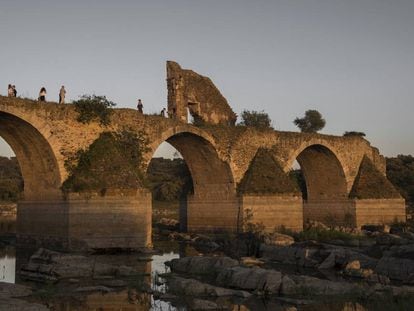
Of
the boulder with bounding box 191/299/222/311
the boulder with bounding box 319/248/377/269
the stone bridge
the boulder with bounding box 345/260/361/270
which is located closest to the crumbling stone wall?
the stone bridge

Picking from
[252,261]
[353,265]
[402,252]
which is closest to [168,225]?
[252,261]

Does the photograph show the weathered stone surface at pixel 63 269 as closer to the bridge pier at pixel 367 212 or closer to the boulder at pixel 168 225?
the boulder at pixel 168 225

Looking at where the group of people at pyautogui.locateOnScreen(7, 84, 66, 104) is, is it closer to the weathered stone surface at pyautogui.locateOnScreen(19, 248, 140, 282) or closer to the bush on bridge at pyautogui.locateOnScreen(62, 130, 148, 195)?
the bush on bridge at pyautogui.locateOnScreen(62, 130, 148, 195)

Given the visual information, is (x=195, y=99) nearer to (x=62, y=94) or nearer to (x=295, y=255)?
(x=62, y=94)

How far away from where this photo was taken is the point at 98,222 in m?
20.7

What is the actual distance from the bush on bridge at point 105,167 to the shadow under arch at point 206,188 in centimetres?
494

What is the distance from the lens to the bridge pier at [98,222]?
2059 centimetres

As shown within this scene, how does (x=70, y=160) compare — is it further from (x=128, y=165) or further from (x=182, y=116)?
(x=182, y=116)

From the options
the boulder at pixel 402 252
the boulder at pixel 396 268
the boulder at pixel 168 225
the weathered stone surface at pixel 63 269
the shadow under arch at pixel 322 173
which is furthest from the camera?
the shadow under arch at pixel 322 173

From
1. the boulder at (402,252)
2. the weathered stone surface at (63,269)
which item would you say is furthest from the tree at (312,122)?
the weathered stone surface at (63,269)

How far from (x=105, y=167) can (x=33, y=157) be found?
3303 millimetres

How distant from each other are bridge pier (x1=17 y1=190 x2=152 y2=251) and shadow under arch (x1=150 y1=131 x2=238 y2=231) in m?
7.17

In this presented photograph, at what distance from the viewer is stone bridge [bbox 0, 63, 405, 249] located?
20953 mm

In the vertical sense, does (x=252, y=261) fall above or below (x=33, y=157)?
below
